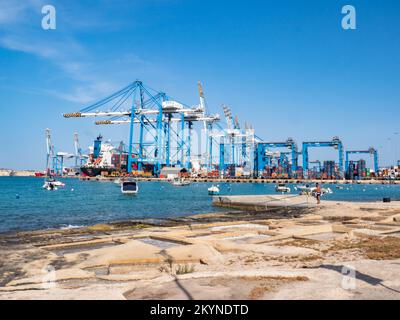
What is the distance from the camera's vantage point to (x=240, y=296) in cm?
586

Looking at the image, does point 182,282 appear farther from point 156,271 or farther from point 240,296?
point 156,271

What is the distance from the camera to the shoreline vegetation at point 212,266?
6.17 meters

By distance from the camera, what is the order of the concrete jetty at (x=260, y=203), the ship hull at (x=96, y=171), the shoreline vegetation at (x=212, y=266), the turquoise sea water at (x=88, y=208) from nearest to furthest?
the shoreline vegetation at (x=212, y=266) < the turquoise sea water at (x=88, y=208) < the concrete jetty at (x=260, y=203) < the ship hull at (x=96, y=171)

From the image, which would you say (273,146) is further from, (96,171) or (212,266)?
(212,266)

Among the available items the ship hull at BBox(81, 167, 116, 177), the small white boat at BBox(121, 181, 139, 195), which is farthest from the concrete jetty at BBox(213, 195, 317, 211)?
the ship hull at BBox(81, 167, 116, 177)

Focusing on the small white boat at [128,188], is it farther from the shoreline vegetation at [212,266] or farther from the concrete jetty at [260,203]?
the shoreline vegetation at [212,266]

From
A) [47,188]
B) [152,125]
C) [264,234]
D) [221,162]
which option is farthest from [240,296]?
[221,162]

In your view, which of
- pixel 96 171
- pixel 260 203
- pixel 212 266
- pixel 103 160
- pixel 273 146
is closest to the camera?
pixel 212 266

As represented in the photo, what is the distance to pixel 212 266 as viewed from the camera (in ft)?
30.4

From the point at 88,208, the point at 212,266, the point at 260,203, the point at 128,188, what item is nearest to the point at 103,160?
the point at 128,188

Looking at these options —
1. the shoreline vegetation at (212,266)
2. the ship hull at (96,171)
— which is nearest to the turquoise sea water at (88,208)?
the shoreline vegetation at (212,266)
